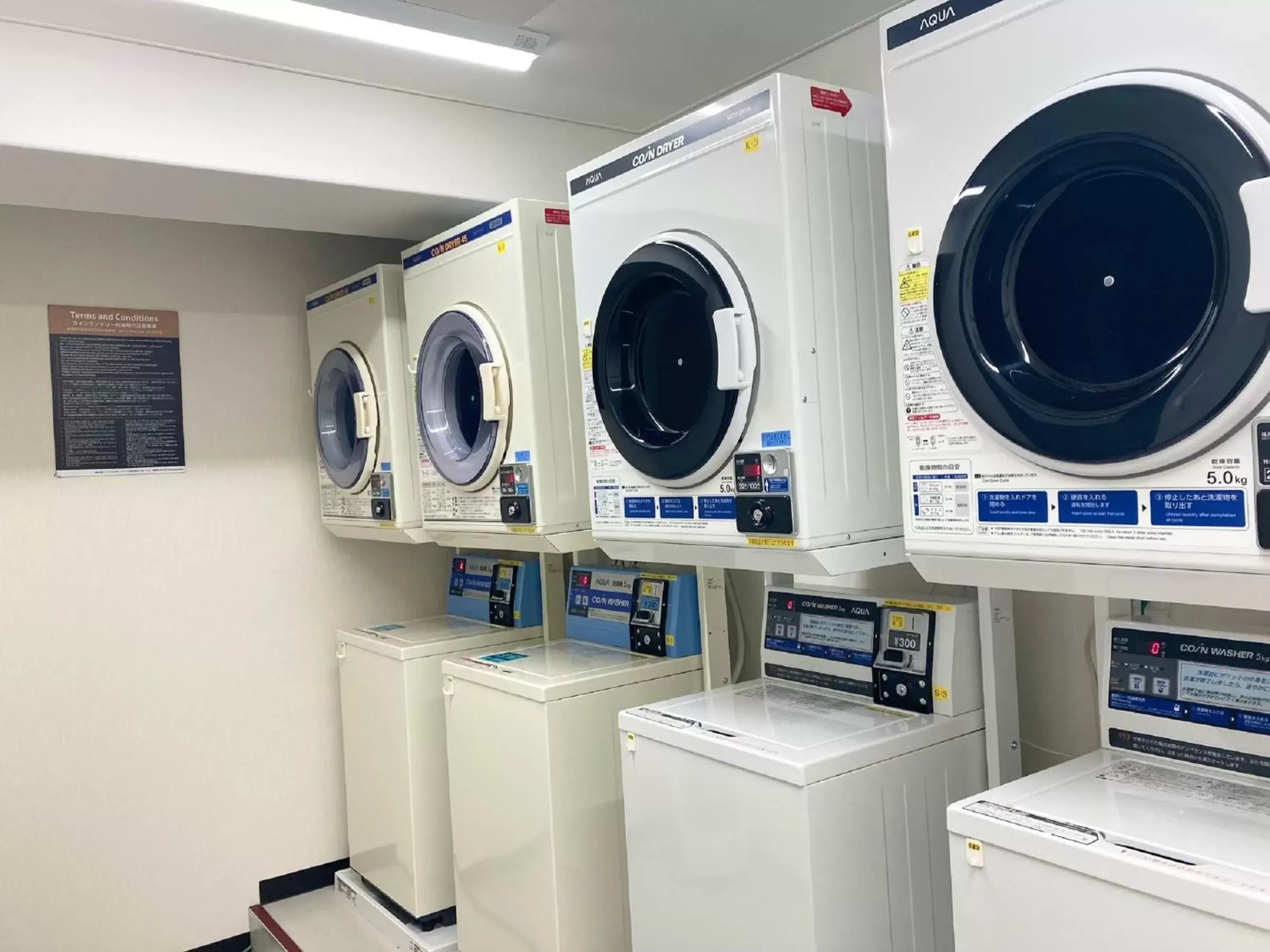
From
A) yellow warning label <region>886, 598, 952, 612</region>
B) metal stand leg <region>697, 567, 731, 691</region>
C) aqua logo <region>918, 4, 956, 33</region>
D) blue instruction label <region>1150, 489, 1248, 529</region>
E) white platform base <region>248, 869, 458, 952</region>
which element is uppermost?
aqua logo <region>918, 4, 956, 33</region>

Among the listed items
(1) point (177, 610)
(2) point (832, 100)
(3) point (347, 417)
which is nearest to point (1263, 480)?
(2) point (832, 100)

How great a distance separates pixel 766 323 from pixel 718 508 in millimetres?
375

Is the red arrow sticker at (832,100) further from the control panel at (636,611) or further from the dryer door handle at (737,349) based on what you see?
the control panel at (636,611)

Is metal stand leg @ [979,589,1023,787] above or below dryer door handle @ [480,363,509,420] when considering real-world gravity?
below

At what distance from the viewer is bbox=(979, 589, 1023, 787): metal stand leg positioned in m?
1.86

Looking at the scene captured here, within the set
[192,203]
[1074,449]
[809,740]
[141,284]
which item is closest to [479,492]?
[192,203]

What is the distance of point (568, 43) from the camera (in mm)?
2385

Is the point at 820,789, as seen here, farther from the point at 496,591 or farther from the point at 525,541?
the point at 496,591

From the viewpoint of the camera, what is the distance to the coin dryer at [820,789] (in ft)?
5.43

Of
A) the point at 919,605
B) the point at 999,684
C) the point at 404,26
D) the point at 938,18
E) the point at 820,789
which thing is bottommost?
the point at 820,789

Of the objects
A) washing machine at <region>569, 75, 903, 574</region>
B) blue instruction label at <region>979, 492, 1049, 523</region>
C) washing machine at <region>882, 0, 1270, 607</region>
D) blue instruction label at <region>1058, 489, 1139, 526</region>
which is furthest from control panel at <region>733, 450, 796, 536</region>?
blue instruction label at <region>1058, 489, 1139, 526</region>

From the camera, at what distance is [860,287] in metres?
1.81

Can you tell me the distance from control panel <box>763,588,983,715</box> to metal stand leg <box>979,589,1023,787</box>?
23mm

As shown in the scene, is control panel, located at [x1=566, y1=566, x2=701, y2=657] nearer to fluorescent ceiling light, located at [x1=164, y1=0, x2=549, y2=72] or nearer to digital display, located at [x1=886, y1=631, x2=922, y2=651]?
digital display, located at [x1=886, y1=631, x2=922, y2=651]
